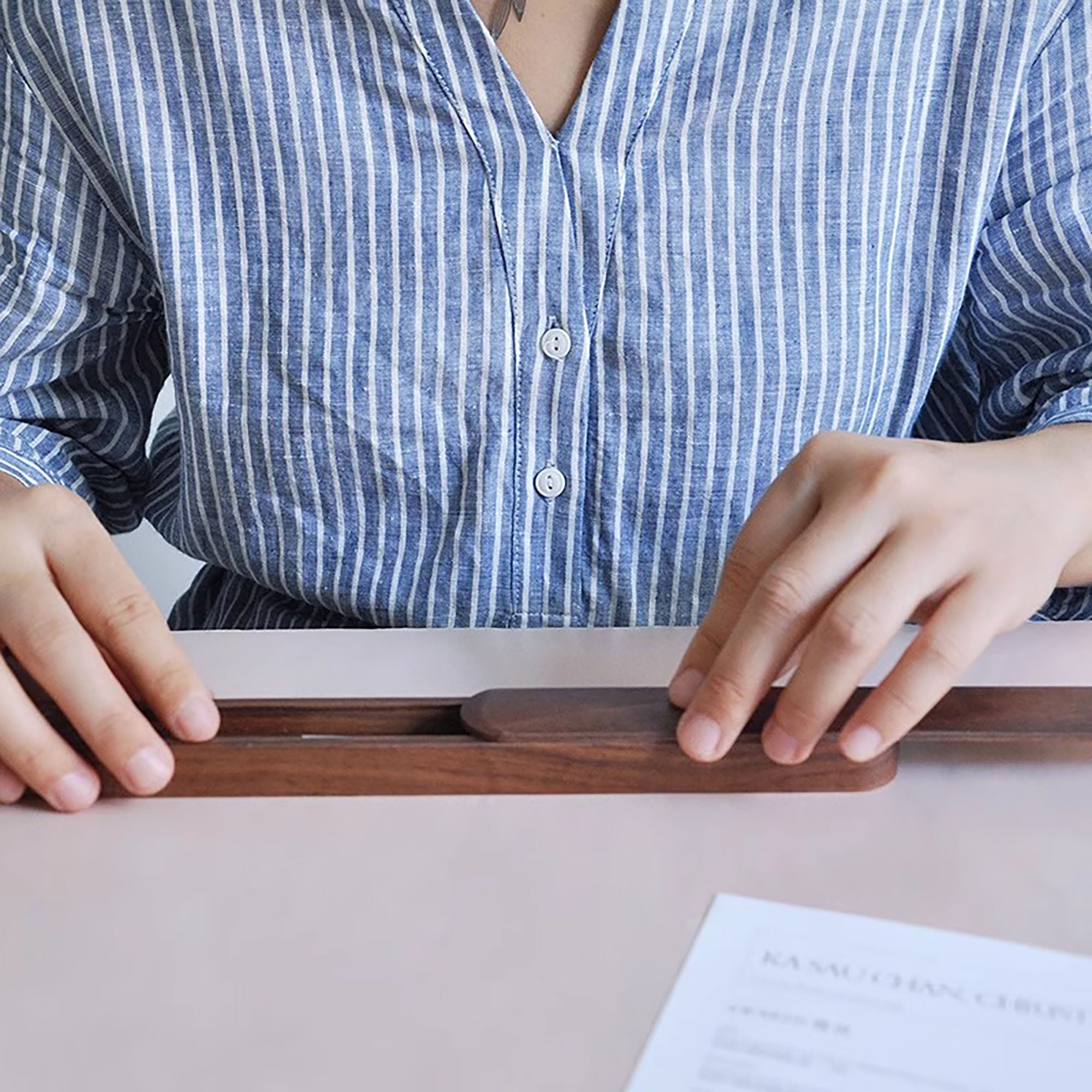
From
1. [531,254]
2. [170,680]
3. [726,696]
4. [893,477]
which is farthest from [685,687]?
[531,254]

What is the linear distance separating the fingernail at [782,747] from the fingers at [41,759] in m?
0.31

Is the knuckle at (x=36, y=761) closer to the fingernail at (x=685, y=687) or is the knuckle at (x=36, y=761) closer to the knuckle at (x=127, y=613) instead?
the knuckle at (x=127, y=613)

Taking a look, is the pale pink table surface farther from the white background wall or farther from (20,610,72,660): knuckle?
the white background wall

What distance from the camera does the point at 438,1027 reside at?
1.67 ft

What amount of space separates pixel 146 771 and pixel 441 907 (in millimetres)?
164

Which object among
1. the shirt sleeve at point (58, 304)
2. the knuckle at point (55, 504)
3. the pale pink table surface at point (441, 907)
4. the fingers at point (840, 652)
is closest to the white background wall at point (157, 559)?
the shirt sleeve at point (58, 304)

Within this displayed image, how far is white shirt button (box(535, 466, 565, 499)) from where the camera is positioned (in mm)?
948

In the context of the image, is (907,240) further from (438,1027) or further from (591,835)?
(438,1027)

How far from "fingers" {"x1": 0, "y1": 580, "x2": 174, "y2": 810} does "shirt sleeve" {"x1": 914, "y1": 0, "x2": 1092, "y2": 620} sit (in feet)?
1.83

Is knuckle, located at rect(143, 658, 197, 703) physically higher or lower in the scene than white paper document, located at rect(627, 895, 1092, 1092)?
lower

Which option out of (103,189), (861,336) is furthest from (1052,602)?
(103,189)

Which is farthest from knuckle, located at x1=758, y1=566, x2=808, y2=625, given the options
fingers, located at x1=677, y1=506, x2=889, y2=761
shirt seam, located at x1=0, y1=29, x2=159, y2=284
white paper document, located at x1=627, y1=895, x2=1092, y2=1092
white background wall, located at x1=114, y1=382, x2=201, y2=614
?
white background wall, located at x1=114, y1=382, x2=201, y2=614

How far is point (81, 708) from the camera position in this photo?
0.67m

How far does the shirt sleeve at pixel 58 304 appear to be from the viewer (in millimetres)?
952
